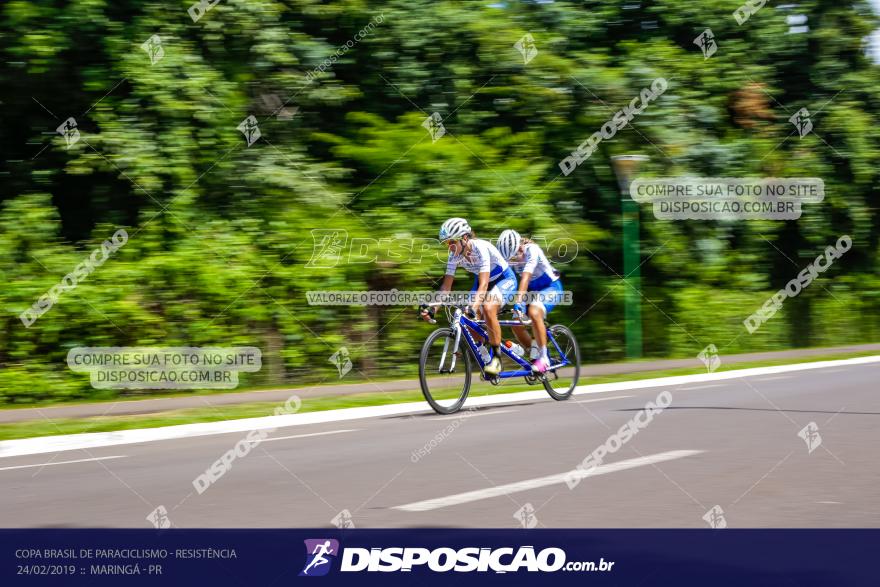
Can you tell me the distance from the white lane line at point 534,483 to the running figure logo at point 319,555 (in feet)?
3.38

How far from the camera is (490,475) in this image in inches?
338

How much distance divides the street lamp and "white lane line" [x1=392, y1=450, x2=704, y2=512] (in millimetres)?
11395

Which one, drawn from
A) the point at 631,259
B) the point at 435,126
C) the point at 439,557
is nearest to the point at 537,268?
the point at 435,126

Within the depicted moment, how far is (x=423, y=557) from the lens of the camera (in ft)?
19.7

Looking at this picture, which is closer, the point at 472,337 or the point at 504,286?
the point at 472,337

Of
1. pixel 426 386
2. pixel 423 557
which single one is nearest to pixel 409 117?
pixel 426 386

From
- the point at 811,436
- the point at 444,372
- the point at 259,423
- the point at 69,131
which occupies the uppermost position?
the point at 69,131

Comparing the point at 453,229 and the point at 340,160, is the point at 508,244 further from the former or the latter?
the point at 340,160

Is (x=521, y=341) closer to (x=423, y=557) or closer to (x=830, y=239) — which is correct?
(x=423, y=557)

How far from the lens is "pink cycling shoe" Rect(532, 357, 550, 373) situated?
535 inches

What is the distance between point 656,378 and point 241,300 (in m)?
6.16

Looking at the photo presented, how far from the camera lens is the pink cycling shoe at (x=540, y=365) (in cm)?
1358

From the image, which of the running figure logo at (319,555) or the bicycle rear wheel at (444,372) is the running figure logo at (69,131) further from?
the running figure logo at (319,555)

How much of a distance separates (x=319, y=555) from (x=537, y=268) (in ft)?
26.1
